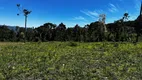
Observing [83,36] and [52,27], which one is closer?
[83,36]

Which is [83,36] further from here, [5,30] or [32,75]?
[32,75]

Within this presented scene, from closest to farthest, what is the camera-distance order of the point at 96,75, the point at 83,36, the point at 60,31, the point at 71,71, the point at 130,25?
the point at 96,75 → the point at 71,71 → the point at 83,36 → the point at 60,31 → the point at 130,25

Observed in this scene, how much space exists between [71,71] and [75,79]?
0.76m

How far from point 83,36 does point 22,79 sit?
2656 cm

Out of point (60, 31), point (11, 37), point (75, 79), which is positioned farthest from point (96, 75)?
point (11, 37)

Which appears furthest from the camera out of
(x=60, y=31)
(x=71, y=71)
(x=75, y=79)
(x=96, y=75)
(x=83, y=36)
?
(x=60, y=31)

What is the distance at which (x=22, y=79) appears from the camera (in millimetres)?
4824

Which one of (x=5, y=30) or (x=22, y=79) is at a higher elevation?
(x=5, y=30)

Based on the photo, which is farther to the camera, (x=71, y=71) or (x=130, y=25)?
(x=130, y=25)

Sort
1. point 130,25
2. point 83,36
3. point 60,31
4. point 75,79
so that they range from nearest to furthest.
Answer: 1. point 75,79
2. point 83,36
3. point 60,31
4. point 130,25

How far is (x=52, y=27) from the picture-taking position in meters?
42.2

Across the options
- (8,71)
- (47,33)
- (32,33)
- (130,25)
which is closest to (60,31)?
(47,33)

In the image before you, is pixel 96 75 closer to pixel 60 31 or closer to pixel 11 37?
pixel 60 31

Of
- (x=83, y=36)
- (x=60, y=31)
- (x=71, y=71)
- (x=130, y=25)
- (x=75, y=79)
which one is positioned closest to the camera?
(x=75, y=79)
